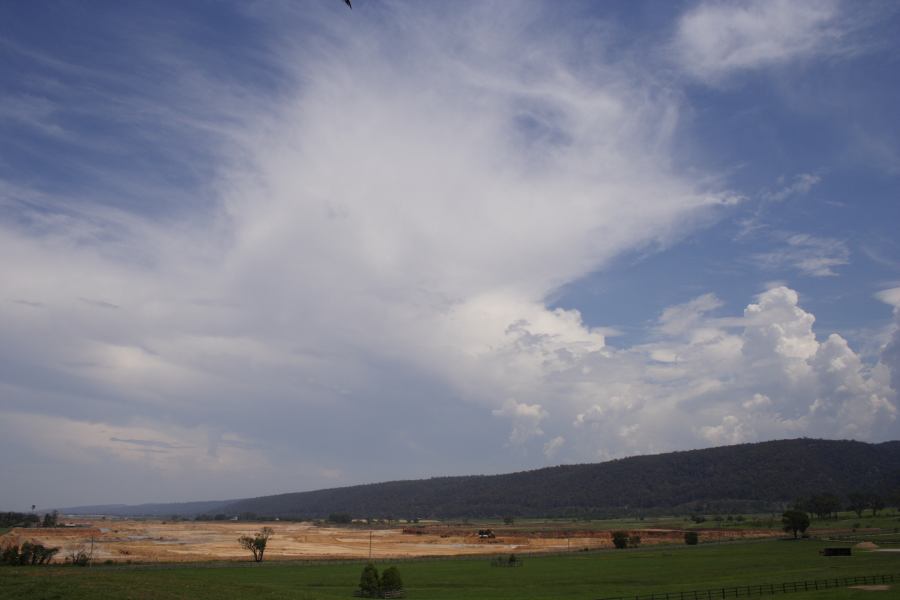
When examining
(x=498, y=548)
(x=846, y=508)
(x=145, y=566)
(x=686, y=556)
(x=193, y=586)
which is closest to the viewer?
(x=193, y=586)

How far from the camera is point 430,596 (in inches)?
2180

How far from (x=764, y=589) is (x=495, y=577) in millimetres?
28258

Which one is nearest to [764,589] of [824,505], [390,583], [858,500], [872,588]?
[872,588]

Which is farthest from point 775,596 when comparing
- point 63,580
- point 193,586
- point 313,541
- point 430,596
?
point 313,541

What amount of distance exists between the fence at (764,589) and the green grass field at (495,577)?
7.44 ft

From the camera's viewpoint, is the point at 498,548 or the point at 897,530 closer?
the point at 897,530

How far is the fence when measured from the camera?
47375mm

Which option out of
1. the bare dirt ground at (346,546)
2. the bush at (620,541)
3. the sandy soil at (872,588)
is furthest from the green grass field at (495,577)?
the bare dirt ground at (346,546)

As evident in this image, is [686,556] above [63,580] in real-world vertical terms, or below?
below

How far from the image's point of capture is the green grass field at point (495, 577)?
4403 cm

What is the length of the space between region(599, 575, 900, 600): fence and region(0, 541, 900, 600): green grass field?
2.27 meters

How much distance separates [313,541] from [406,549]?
30.8 meters

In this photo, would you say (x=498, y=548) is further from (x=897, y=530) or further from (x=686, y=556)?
(x=897, y=530)

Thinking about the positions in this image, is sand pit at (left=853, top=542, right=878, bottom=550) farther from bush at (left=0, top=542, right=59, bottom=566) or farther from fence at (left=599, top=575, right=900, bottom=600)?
bush at (left=0, top=542, right=59, bottom=566)
